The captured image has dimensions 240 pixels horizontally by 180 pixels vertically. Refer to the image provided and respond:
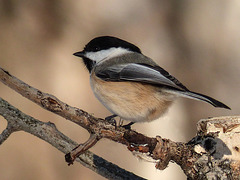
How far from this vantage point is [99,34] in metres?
3.43

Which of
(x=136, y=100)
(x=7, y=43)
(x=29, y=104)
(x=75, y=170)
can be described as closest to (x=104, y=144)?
(x=75, y=170)

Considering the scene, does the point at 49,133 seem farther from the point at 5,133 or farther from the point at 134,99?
the point at 134,99

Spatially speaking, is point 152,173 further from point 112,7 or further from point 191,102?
point 112,7

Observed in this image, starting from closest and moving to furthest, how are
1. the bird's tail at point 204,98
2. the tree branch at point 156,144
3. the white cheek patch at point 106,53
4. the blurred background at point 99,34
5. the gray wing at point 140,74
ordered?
the tree branch at point 156,144, the bird's tail at point 204,98, the gray wing at point 140,74, the white cheek patch at point 106,53, the blurred background at point 99,34

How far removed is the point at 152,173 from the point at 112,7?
5.20 ft

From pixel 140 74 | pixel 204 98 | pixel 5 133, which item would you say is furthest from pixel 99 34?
pixel 5 133

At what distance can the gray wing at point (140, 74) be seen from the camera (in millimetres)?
1680

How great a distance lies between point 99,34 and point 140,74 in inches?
69.4

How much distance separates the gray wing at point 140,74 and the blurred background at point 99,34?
1.29 metres

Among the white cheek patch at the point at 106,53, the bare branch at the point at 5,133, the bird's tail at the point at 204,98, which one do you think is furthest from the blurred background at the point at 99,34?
the bare branch at the point at 5,133

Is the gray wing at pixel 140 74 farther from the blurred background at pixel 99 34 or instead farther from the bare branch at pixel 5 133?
the blurred background at pixel 99 34

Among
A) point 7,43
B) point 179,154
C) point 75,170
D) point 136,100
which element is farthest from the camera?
point 7,43

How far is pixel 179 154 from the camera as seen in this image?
1457 millimetres

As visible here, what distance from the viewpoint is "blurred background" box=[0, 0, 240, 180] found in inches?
122
